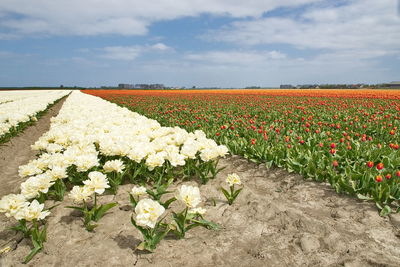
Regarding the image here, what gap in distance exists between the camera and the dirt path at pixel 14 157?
533 centimetres

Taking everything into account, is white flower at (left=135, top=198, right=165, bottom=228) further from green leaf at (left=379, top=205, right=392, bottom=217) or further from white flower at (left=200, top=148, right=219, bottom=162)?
green leaf at (left=379, top=205, right=392, bottom=217)

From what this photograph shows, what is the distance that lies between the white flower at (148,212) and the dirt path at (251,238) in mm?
533

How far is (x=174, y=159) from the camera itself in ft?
13.4

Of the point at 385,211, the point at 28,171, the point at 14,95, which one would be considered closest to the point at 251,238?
the point at 385,211

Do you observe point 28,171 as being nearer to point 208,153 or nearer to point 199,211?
point 199,211

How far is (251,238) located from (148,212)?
138 centimetres

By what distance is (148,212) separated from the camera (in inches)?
100

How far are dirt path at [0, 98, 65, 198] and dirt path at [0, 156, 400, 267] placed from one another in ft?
7.70

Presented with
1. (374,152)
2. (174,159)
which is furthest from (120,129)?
(374,152)

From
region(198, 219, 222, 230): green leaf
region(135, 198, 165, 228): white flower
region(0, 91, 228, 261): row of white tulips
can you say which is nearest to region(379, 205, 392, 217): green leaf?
region(198, 219, 222, 230): green leaf

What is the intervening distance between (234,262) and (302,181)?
2463 mm

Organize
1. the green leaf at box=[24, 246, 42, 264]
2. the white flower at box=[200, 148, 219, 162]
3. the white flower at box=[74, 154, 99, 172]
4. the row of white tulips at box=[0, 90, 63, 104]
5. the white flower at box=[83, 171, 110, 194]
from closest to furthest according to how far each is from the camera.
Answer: the green leaf at box=[24, 246, 42, 264] < the white flower at box=[83, 171, 110, 194] < the white flower at box=[74, 154, 99, 172] < the white flower at box=[200, 148, 219, 162] < the row of white tulips at box=[0, 90, 63, 104]

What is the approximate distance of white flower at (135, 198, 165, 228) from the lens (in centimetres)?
248

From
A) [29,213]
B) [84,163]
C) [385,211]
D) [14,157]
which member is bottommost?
[14,157]
